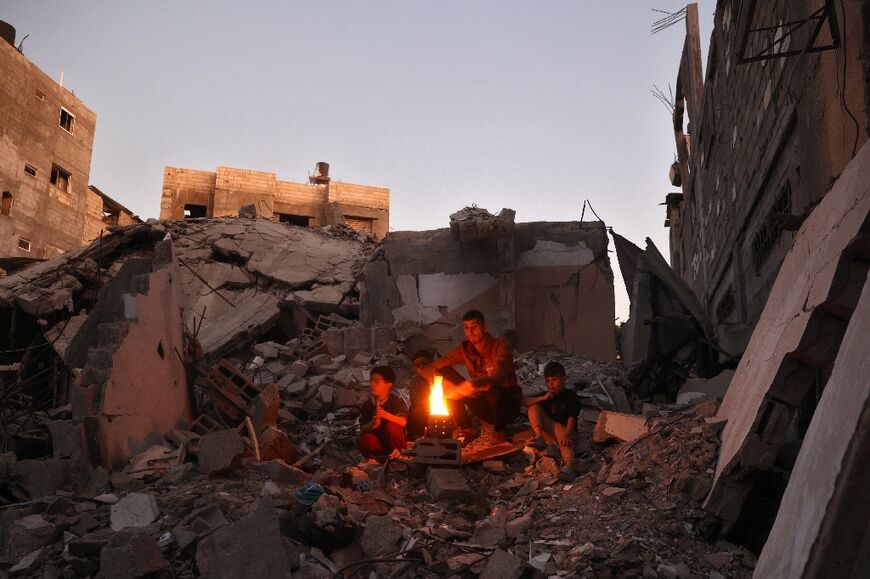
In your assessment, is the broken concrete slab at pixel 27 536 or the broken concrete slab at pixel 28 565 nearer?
the broken concrete slab at pixel 28 565

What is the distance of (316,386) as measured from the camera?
26.4 ft

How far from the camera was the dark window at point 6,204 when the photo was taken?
19250 mm

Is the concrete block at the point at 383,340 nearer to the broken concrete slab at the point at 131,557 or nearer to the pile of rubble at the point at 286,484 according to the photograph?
the pile of rubble at the point at 286,484

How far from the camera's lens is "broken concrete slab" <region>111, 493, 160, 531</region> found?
3913 mm

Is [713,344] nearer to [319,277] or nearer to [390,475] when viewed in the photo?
[390,475]

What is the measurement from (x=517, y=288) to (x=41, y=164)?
62.1 ft

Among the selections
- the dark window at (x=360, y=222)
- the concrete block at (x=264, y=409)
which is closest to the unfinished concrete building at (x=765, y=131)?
the concrete block at (x=264, y=409)

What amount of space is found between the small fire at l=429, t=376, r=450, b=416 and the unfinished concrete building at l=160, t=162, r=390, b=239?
18725 millimetres

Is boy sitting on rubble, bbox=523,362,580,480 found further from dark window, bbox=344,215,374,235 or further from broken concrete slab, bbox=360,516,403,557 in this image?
dark window, bbox=344,215,374,235

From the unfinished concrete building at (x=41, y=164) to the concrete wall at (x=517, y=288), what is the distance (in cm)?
1535

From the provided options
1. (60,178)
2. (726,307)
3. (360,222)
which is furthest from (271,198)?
(726,307)

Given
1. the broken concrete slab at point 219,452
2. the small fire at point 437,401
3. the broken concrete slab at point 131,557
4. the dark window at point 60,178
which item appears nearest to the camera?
the broken concrete slab at point 131,557

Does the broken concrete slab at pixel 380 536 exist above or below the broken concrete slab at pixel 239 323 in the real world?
below

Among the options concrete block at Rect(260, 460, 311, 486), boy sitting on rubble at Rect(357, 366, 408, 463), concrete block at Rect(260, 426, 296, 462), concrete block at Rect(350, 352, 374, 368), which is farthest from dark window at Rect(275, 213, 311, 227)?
concrete block at Rect(260, 460, 311, 486)
